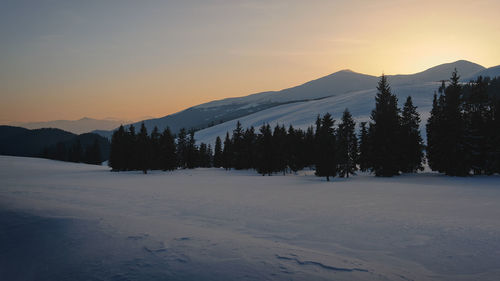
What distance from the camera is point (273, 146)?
5847cm

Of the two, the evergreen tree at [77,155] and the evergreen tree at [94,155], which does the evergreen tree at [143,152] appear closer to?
the evergreen tree at [94,155]

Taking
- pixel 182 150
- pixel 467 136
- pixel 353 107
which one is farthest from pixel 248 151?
pixel 353 107

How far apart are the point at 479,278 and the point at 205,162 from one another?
329 ft

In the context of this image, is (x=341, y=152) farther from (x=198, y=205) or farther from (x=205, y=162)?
(x=205, y=162)

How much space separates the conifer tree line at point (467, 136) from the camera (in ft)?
119

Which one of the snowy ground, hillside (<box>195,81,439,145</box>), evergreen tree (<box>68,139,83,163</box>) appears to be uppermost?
hillside (<box>195,81,439,145</box>)

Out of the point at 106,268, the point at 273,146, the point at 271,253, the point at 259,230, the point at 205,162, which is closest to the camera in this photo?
the point at 106,268

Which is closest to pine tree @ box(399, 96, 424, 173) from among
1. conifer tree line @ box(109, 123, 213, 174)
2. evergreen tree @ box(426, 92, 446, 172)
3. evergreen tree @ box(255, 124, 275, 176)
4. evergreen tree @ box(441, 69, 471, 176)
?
evergreen tree @ box(426, 92, 446, 172)

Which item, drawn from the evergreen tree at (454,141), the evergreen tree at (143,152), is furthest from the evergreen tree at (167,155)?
the evergreen tree at (454,141)

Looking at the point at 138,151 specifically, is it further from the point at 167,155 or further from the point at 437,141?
the point at 437,141

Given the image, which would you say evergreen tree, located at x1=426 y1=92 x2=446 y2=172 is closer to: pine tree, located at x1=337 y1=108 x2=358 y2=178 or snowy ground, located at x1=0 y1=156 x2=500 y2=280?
pine tree, located at x1=337 y1=108 x2=358 y2=178

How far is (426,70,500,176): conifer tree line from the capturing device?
119 feet

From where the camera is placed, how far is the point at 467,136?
36.6 meters

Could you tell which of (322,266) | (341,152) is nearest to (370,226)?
(322,266)
